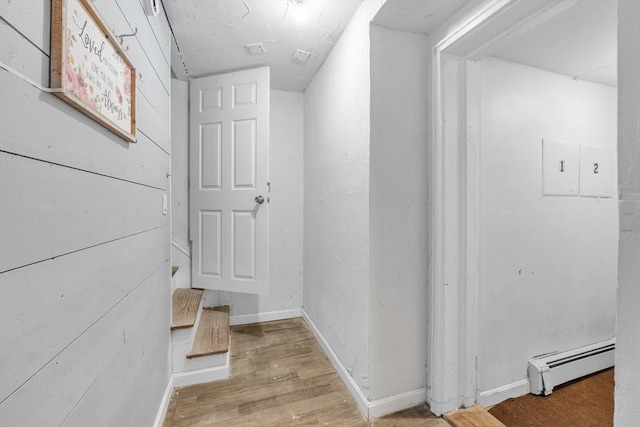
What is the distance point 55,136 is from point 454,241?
1.59 m

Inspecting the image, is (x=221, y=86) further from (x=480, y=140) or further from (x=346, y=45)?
(x=480, y=140)

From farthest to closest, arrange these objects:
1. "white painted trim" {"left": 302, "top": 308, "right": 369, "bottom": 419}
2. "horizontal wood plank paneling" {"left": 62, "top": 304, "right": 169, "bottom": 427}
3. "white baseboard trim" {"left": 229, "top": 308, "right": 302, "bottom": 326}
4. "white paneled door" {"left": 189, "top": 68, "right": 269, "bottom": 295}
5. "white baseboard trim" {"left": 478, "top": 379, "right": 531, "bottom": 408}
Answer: "white baseboard trim" {"left": 229, "top": 308, "right": 302, "bottom": 326} → "white paneled door" {"left": 189, "top": 68, "right": 269, "bottom": 295} → "white baseboard trim" {"left": 478, "top": 379, "right": 531, "bottom": 408} → "white painted trim" {"left": 302, "top": 308, "right": 369, "bottom": 419} → "horizontal wood plank paneling" {"left": 62, "top": 304, "right": 169, "bottom": 427}

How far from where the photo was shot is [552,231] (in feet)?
5.79

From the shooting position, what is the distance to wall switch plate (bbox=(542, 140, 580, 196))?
5.73 feet

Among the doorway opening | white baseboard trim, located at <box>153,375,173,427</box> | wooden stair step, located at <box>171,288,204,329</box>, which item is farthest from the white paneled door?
the doorway opening

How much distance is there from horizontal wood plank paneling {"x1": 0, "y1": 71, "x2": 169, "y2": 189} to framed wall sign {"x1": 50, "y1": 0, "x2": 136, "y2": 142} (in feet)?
0.11

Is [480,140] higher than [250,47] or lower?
lower

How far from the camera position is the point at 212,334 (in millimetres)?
1930

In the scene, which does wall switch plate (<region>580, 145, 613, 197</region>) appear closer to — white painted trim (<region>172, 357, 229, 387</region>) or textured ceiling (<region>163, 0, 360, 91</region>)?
textured ceiling (<region>163, 0, 360, 91</region>)

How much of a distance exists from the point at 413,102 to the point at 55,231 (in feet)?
5.07

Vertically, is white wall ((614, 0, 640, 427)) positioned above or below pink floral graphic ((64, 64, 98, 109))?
below

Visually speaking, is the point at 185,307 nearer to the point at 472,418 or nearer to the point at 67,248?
the point at 67,248

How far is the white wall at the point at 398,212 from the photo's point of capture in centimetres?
139

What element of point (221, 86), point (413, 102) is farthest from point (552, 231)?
point (221, 86)
